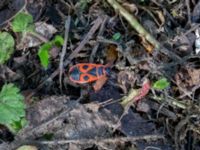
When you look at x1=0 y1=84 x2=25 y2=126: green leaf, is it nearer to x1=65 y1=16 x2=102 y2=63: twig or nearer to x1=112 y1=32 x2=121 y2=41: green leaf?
x1=65 y1=16 x2=102 y2=63: twig

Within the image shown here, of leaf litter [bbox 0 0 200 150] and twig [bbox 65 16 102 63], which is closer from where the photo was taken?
leaf litter [bbox 0 0 200 150]

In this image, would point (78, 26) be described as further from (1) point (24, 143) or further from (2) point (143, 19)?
(1) point (24, 143)

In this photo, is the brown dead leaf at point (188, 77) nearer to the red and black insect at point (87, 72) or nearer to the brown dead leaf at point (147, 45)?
the brown dead leaf at point (147, 45)

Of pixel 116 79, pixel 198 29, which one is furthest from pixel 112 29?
pixel 198 29

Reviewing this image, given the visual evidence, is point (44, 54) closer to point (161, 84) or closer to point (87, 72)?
point (87, 72)

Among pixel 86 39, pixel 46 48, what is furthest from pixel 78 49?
pixel 46 48

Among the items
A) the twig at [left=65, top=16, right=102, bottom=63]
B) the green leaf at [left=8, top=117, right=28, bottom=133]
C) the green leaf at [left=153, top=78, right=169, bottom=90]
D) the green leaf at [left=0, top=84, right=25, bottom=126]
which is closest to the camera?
the green leaf at [left=0, top=84, right=25, bottom=126]

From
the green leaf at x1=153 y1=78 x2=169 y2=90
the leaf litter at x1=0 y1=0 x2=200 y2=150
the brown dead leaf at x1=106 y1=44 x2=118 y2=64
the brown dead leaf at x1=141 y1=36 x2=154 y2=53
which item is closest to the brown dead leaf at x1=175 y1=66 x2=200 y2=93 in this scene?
the leaf litter at x1=0 y1=0 x2=200 y2=150
